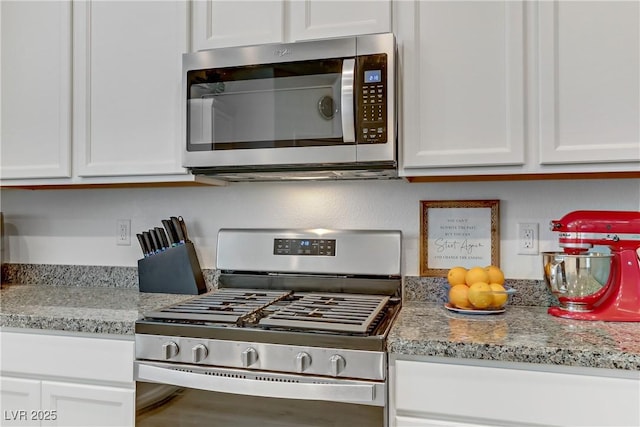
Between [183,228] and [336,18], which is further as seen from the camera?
[183,228]

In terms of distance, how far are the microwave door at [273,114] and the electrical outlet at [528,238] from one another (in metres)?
0.69

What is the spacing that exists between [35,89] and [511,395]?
75.8 inches

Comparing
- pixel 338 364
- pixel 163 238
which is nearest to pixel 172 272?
pixel 163 238

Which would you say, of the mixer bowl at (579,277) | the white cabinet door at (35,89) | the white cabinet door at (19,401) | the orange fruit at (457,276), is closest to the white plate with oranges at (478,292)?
the orange fruit at (457,276)

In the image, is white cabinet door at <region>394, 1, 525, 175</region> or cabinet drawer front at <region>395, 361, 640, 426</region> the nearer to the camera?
cabinet drawer front at <region>395, 361, 640, 426</region>

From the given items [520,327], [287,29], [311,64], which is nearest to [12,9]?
[287,29]

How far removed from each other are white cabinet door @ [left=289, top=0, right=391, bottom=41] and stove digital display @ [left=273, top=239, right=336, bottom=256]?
2.37ft

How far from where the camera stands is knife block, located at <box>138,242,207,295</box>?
177cm

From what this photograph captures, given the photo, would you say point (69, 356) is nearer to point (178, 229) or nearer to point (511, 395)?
point (178, 229)

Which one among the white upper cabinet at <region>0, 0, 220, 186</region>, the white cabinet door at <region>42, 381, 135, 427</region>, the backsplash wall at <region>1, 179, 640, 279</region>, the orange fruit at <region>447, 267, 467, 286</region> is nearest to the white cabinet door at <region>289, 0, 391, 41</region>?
the white upper cabinet at <region>0, 0, 220, 186</region>

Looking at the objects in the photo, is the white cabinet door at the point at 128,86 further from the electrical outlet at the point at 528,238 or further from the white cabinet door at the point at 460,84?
the electrical outlet at the point at 528,238

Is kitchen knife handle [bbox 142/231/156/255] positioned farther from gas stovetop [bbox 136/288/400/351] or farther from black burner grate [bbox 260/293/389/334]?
black burner grate [bbox 260/293/389/334]

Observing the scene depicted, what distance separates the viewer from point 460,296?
1395mm

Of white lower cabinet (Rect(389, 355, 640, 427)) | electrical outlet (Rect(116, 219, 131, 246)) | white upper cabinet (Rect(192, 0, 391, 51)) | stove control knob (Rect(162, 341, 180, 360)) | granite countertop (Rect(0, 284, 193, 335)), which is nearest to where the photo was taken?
white lower cabinet (Rect(389, 355, 640, 427))
